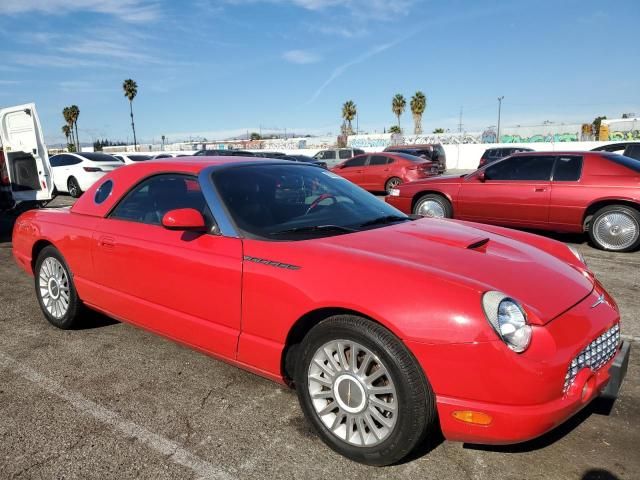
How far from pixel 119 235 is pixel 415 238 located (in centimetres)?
201

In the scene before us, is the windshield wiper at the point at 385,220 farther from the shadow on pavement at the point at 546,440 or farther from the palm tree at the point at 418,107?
the palm tree at the point at 418,107

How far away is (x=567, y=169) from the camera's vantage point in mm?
7602

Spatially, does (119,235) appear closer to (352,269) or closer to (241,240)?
(241,240)

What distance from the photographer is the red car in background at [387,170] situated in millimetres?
15737

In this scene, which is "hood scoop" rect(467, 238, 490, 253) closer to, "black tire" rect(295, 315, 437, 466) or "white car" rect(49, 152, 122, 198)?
"black tire" rect(295, 315, 437, 466)

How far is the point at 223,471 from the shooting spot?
92.8 inches

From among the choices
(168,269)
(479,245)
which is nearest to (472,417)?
(479,245)

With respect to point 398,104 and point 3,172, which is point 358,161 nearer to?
point 3,172

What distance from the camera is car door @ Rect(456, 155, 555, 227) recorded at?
25.3 feet

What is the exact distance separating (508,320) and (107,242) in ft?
8.89

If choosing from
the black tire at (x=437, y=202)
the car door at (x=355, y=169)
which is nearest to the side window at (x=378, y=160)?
the car door at (x=355, y=169)

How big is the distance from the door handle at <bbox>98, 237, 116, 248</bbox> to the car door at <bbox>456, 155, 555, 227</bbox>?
6.28 meters

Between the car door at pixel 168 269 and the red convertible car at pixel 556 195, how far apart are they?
4.10 metres

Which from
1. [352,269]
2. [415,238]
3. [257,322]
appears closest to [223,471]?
[257,322]
